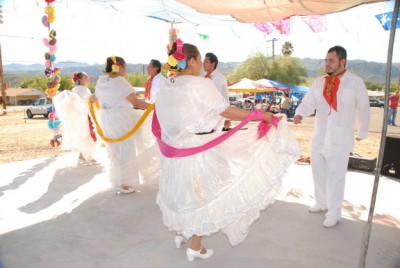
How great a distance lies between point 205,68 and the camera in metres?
5.03

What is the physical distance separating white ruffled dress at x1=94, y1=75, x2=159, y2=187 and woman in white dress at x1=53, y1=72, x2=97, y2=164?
62.3 inches

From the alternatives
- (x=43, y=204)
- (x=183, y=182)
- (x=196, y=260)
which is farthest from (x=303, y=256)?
(x=43, y=204)

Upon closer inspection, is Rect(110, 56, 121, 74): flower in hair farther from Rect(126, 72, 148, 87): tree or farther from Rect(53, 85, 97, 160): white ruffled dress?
Rect(126, 72, 148, 87): tree

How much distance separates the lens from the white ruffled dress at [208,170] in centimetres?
249

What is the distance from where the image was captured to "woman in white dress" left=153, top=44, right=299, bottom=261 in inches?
98.3

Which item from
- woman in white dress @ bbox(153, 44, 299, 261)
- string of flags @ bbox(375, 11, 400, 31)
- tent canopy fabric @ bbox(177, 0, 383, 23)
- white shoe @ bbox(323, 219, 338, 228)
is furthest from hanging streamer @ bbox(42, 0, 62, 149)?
string of flags @ bbox(375, 11, 400, 31)

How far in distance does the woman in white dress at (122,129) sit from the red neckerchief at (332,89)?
2.14 m

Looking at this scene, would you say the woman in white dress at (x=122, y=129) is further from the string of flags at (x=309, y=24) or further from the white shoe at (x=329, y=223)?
the string of flags at (x=309, y=24)

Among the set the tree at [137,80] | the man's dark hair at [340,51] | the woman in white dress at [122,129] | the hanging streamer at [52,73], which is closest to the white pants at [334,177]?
the man's dark hair at [340,51]

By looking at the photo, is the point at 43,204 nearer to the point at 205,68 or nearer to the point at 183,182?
the point at 183,182

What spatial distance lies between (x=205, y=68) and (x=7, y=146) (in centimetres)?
789

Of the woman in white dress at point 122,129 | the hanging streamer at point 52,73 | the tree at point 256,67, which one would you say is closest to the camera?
the woman in white dress at point 122,129

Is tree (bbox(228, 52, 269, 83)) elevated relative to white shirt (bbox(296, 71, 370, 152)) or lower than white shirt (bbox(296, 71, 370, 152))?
elevated

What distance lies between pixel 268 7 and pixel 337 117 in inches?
77.4
